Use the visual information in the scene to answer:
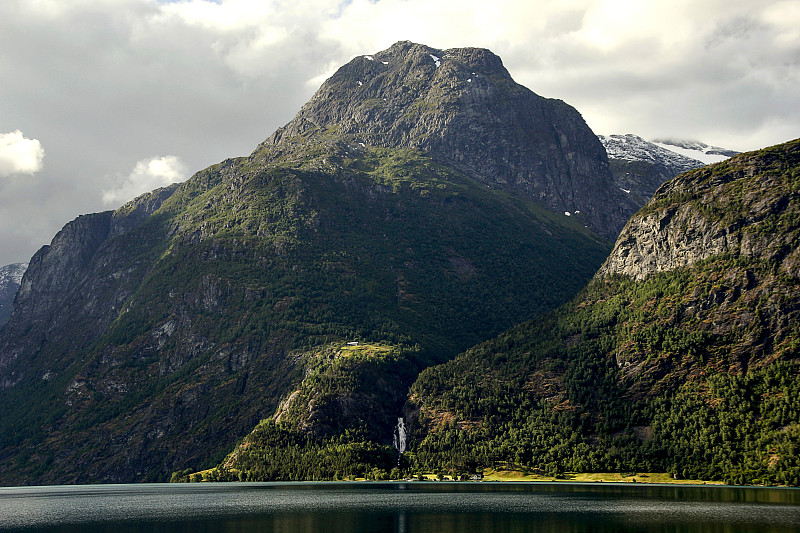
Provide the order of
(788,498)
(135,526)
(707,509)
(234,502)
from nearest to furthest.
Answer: (135,526) → (707,509) → (788,498) → (234,502)

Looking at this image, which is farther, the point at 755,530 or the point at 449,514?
the point at 449,514

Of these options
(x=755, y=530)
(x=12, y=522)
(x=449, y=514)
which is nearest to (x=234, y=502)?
(x=12, y=522)

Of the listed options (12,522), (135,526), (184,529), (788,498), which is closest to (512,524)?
(184,529)

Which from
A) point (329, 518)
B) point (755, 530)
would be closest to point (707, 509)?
point (755, 530)

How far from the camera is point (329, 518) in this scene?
476 ft

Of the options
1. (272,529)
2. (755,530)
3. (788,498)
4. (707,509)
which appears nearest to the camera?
(755,530)

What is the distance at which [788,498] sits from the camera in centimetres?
17225

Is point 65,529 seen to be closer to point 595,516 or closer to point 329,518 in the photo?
point 329,518

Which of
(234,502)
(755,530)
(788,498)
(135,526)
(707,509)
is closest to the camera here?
(755,530)

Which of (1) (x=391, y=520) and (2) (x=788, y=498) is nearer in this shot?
(1) (x=391, y=520)

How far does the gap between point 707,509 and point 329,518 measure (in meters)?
77.9

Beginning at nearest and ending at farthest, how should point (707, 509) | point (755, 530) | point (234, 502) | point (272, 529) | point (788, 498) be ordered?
point (755, 530) < point (272, 529) < point (707, 509) < point (788, 498) < point (234, 502)

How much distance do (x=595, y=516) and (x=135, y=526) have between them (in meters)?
87.5

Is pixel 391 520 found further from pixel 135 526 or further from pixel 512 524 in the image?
pixel 135 526
